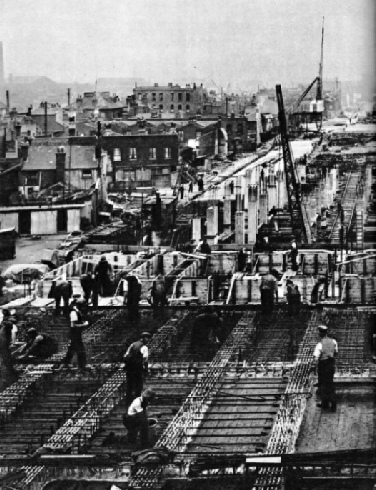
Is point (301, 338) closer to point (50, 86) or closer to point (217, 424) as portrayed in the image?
point (217, 424)

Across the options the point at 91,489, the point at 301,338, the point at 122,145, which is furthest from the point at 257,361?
the point at 122,145

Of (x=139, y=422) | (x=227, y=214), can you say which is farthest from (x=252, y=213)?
(x=139, y=422)

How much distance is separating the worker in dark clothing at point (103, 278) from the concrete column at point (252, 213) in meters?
1.35

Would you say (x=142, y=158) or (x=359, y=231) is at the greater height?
(x=142, y=158)

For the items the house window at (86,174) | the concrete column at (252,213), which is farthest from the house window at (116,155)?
the concrete column at (252,213)

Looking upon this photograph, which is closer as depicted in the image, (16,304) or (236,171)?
(16,304)

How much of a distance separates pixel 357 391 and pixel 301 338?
1.18 metres

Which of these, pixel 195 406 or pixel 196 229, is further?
pixel 196 229

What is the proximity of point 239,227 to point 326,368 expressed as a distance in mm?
3345

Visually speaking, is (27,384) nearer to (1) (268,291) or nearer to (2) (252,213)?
(1) (268,291)

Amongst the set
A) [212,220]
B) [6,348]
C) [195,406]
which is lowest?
[195,406]

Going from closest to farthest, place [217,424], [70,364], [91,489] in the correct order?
[91,489] → [217,424] → [70,364]

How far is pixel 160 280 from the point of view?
848 centimetres

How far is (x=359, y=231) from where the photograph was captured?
1031cm
